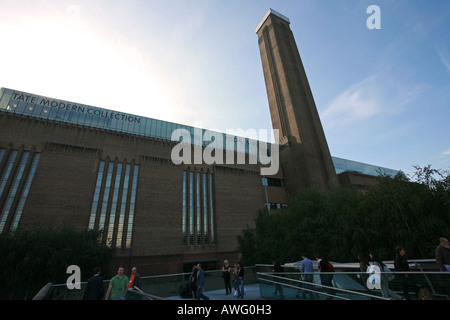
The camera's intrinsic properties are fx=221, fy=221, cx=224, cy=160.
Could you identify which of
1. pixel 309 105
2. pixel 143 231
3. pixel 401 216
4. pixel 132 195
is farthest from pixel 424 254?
pixel 309 105

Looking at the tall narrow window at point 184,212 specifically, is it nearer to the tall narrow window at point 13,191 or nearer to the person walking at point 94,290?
the tall narrow window at point 13,191

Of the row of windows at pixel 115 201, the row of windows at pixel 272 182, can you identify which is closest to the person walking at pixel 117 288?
the row of windows at pixel 115 201

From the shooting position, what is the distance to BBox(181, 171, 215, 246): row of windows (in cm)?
3095

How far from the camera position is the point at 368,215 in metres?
16.3

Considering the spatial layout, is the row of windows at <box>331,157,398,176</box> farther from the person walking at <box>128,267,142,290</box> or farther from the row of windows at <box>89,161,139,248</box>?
the person walking at <box>128,267,142,290</box>

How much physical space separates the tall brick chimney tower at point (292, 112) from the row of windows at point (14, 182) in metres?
37.7

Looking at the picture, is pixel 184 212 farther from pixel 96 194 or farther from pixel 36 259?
pixel 36 259

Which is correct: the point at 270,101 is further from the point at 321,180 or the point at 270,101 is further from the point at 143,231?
the point at 143,231

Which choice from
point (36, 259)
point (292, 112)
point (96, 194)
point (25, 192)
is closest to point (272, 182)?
point (292, 112)

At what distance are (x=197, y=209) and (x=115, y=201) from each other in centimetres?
1098

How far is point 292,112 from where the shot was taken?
43000 millimetres

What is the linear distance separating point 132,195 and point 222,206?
13.1m

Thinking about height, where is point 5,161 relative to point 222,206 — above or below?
above

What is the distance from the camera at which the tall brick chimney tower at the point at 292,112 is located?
39875 millimetres
